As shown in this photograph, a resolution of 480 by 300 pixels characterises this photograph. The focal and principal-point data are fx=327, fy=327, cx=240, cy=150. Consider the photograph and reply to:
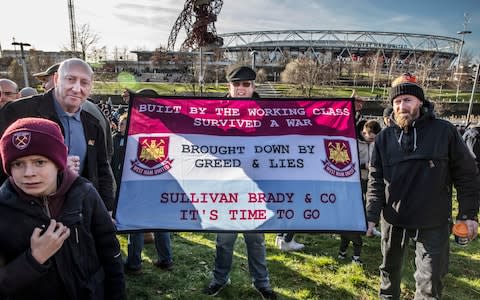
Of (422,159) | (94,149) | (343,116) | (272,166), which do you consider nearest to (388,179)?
(422,159)

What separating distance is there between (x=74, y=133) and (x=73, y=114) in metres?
0.16

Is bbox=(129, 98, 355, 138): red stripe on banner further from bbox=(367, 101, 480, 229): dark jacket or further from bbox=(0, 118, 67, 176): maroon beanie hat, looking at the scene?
bbox=(0, 118, 67, 176): maroon beanie hat

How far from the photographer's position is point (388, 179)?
303 centimetres

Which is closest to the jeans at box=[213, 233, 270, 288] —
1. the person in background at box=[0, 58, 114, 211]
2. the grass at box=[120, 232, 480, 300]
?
the grass at box=[120, 232, 480, 300]

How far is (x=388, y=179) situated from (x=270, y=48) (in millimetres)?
114872

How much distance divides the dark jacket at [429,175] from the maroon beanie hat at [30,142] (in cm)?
267

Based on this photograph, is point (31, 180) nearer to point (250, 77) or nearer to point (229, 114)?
point (229, 114)

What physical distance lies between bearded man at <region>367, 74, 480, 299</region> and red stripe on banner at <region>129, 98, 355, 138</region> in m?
0.58

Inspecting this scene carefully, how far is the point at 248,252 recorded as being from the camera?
344cm

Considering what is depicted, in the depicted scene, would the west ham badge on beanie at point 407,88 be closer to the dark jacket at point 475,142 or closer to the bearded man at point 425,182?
the bearded man at point 425,182

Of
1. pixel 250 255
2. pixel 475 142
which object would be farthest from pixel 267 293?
pixel 475 142

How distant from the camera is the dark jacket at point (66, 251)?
1.60m

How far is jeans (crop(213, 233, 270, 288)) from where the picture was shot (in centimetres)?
336

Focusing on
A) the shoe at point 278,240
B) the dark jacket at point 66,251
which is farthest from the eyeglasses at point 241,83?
the shoe at point 278,240
